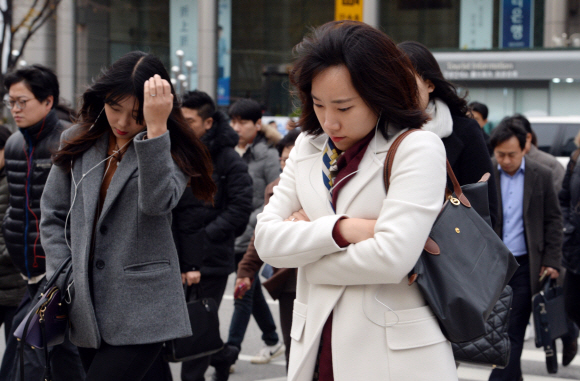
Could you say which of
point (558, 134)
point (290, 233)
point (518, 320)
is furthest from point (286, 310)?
point (558, 134)

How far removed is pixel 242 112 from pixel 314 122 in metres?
4.56

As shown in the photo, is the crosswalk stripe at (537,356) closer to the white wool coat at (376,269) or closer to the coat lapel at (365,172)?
the white wool coat at (376,269)

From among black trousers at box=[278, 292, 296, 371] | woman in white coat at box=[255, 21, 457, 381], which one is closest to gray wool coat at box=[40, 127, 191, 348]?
woman in white coat at box=[255, 21, 457, 381]

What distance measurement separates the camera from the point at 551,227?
5.05m

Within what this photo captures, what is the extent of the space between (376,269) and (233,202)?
302cm

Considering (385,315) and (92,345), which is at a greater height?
(385,315)

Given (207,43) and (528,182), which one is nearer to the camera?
(528,182)

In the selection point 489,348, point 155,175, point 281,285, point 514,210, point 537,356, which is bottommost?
Result: point 537,356

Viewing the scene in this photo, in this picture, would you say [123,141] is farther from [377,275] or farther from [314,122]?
[377,275]

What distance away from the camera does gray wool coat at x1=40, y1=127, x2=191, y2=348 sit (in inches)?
115

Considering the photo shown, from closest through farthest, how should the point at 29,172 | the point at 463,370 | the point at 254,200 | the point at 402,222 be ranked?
1. the point at 402,222
2. the point at 29,172
3. the point at 463,370
4. the point at 254,200

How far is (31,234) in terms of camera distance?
13.6 ft

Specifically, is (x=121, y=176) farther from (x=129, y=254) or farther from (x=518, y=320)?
(x=518, y=320)

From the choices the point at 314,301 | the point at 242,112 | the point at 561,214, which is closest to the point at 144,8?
the point at 242,112
